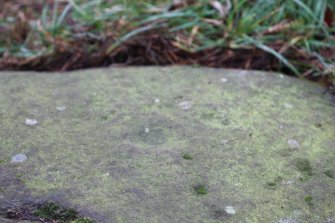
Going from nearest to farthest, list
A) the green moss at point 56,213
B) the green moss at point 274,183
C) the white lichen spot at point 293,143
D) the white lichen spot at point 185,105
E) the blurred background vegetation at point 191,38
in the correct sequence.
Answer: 1. the green moss at point 56,213
2. the green moss at point 274,183
3. the white lichen spot at point 293,143
4. the white lichen spot at point 185,105
5. the blurred background vegetation at point 191,38

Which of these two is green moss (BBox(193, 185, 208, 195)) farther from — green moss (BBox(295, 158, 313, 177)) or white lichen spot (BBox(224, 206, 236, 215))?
green moss (BBox(295, 158, 313, 177))

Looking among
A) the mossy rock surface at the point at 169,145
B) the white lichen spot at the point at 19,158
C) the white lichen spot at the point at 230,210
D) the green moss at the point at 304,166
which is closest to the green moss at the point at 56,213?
the mossy rock surface at the point at 169,145

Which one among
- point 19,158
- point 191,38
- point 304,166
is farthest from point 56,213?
point 191,38

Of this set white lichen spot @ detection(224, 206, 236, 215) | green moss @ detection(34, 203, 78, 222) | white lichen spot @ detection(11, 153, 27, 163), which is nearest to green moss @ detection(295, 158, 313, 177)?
white lichen spot @ detection(224, 206, 236, 215)

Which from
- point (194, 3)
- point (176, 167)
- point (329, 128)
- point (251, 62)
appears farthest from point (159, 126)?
point (194, 3)

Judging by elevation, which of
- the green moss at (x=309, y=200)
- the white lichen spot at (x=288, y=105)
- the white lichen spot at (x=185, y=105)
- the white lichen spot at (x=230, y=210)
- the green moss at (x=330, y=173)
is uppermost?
the green moss at (x=309, y=200)

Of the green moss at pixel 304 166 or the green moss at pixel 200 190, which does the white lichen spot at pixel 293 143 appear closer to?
the green moss at pixel 304 166
